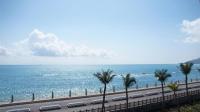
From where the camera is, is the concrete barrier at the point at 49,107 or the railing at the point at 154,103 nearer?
the concrete barrier at the point at 49,107

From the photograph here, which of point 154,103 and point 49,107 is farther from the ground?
point 49,107

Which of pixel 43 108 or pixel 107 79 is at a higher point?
pixel 107 79

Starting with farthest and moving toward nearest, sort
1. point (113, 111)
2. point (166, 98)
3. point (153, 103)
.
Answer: point (166, 98) → point (153, 103) → point (113, 111)

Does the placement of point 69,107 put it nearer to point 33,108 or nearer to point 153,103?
point 33,108

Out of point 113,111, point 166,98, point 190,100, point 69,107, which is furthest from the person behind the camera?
point 190,100

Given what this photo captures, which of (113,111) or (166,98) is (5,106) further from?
(166,98)

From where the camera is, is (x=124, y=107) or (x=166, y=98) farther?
(x=166, y=98)

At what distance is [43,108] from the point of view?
41406 millimetres

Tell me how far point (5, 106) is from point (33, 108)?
553 centimetres

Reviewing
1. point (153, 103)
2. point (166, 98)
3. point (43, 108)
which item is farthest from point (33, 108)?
point (166, 98)

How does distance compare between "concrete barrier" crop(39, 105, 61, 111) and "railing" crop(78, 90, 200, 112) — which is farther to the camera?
"railing" crop(78, 90, 200, 112)

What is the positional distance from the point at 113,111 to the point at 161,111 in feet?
36.6

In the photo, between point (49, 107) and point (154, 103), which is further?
point (154, 103)

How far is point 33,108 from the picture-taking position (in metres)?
43.0
